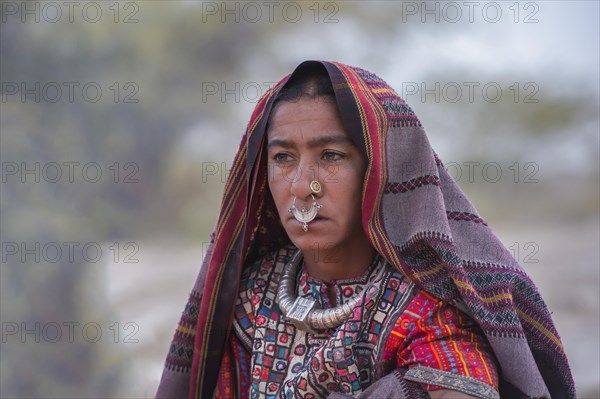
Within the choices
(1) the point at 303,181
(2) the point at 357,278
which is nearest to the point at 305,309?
(2) the point at 357,278

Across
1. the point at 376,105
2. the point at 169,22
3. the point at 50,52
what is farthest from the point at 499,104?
the point at 376,105

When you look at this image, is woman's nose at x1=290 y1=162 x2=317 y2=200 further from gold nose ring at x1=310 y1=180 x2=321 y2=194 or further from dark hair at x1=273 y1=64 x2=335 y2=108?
dark hair at x1=273 y1=64 x2=335 y2=108

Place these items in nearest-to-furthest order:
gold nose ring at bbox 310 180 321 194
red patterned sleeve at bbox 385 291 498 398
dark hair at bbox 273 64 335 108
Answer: red patterned sleeve at bbox 385 291 498 398 < gold nose ring at bbox 310 180 321 194 < dark hair at bbox 273 64 335 108

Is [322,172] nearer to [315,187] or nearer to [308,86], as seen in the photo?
[315,187]

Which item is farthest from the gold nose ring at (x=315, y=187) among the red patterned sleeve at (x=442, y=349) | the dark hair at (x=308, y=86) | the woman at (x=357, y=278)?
the red patterned sleeve at (x=442, y=349)

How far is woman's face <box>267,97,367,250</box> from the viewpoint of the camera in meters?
2.94

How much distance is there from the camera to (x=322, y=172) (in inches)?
116

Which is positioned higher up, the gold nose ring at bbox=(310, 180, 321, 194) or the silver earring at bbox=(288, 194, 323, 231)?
the gold nose ring at bbox=(310, 180, 321, 194)

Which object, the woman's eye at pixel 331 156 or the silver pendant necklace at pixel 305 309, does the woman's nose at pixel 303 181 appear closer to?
the woman's eye at pixel 331 156

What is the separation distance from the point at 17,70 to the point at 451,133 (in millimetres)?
3006

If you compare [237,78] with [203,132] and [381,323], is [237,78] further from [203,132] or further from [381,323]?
[381,323]

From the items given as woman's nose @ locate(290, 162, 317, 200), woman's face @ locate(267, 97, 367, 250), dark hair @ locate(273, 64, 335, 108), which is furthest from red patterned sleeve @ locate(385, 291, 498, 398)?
dark hair @ locate(273, 64, 335, 108)

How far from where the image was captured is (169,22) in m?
6.74

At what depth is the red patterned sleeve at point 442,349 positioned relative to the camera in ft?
8.71
